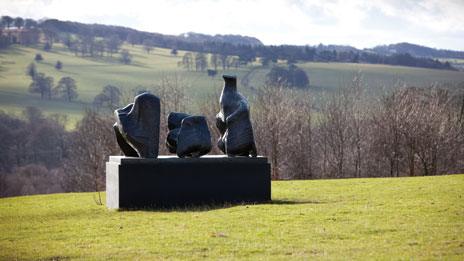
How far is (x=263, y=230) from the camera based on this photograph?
654 inches

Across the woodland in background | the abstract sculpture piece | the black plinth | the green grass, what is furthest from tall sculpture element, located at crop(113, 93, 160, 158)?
the woodland in background

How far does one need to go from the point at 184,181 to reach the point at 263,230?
5.94 m

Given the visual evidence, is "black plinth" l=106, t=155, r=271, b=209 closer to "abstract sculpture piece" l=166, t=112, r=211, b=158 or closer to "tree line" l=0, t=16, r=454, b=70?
"abstract sculpture piece" l=166, t=112, r=211, b=158

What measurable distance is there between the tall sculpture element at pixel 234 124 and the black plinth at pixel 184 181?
19.8 inches

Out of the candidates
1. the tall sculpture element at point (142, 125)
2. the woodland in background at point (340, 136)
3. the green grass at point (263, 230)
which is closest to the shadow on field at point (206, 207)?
the green grass at point (263, 230)

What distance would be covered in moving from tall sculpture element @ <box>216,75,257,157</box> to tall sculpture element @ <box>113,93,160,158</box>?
2.16m

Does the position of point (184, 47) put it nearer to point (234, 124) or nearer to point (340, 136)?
point (340, 136)

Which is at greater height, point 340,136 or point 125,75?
point 125,75

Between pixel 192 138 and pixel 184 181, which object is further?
pixel 192 138

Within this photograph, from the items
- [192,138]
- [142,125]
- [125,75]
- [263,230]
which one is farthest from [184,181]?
[125,75]

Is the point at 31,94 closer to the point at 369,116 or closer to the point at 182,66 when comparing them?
the point at 182,66

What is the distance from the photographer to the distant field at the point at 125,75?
113312 millimetres

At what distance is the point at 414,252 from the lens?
44.8 ft

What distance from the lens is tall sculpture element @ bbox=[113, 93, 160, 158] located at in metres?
22.2
